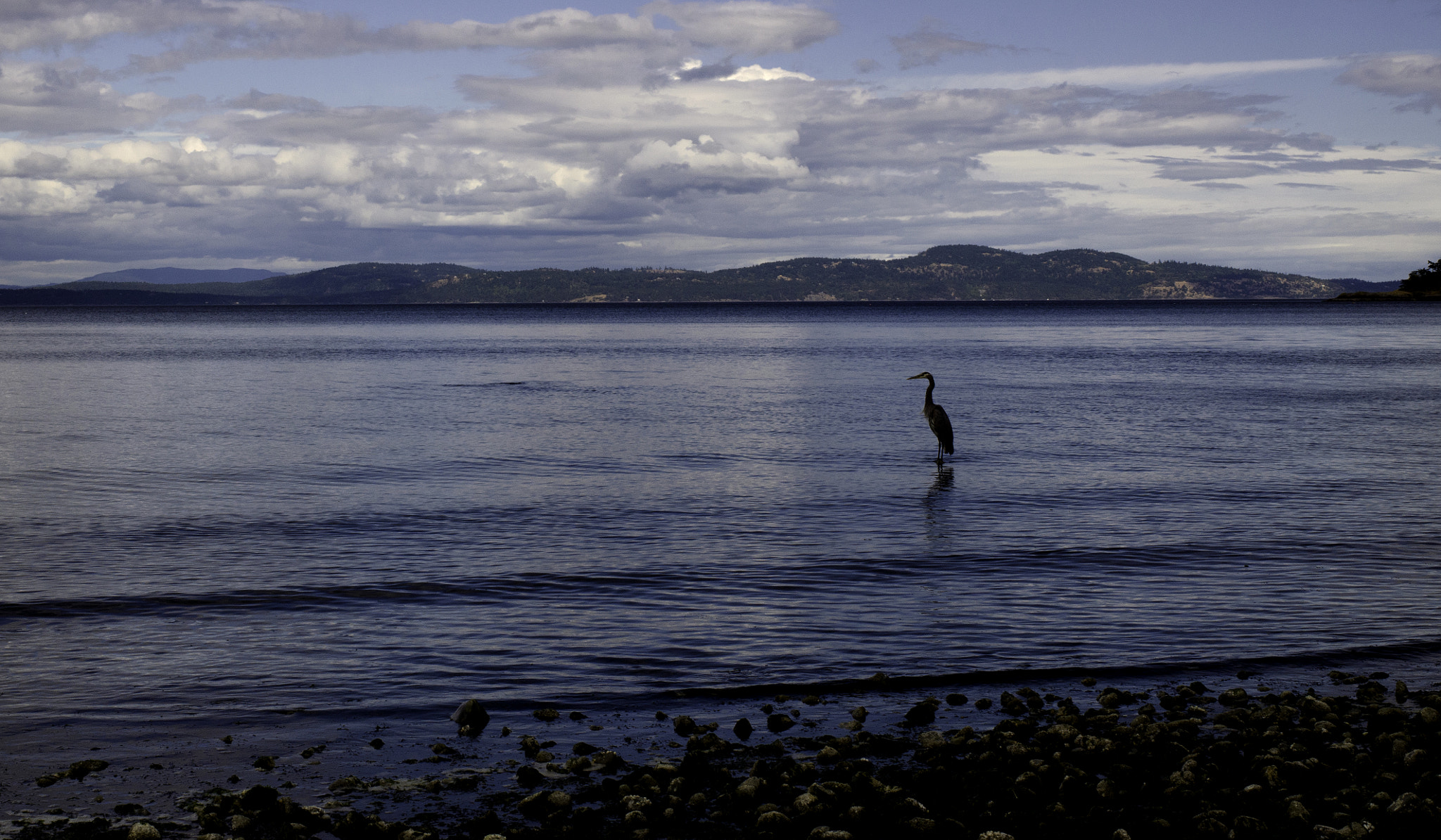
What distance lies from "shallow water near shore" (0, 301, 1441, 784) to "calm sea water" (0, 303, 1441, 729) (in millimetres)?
84

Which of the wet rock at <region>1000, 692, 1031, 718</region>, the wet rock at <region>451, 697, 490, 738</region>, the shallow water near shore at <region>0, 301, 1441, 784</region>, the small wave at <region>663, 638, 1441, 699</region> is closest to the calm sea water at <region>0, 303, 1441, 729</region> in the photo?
the shallow water near shore at <region>0, 301, 1441, 784</region>

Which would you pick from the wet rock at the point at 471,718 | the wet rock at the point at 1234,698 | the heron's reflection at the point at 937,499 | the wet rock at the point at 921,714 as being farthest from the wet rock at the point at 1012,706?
the heron's reflection at the point at 937,499

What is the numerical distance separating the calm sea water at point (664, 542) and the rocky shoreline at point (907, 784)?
5.39 ft

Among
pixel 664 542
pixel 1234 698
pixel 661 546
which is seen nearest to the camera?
pixel 1234 698

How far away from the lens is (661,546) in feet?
59.7

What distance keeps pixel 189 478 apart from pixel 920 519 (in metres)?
16.6

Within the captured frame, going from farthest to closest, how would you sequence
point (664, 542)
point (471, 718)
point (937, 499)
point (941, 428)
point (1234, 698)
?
point (941, 428) → point (937, 499) → point (664, 542) → point (1234, 698) → point (471, 718)

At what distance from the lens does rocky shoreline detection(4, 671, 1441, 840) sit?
25.8ft

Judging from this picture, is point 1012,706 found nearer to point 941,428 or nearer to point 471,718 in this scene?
point 471,718

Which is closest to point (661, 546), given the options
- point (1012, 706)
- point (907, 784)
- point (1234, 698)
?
point (1012, 706)

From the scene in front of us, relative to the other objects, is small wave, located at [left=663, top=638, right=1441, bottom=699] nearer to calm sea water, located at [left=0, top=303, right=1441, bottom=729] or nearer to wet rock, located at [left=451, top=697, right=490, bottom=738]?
calm sea water, located at [left=0, top=303, right=1441, bottom=729]

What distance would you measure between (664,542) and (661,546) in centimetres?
35

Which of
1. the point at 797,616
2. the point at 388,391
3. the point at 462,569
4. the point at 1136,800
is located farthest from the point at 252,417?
the point at 1136,800

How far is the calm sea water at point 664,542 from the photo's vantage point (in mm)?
12172
